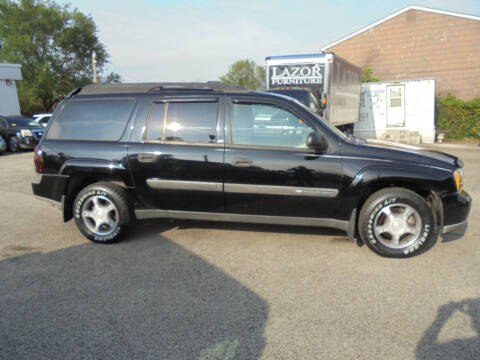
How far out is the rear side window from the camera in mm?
4121

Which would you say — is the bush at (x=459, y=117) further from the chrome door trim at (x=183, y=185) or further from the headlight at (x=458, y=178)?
the chrome door trim at (x=183, y=185)

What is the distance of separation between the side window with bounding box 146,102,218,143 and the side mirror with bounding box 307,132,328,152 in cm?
106

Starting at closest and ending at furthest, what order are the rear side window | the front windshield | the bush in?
the rear side window < the front windshield < the bush

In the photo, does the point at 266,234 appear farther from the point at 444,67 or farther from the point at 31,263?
the point at 444,67

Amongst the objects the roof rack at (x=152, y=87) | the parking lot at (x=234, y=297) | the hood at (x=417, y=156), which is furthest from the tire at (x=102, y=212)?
the hood at (x=417, y=156)

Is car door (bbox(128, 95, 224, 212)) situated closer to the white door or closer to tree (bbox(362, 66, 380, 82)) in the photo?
the white door

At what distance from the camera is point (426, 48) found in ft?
75.9

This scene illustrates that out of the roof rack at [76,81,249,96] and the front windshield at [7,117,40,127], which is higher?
the front windshield at [7,117,40,127]

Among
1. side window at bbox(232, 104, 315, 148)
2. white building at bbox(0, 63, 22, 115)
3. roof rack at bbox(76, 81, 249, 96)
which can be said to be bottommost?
side window at bbox(232, 104, 315, 148)

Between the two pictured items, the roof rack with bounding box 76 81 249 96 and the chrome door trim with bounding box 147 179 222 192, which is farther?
the roof rack with bounding box 76 81 249 96

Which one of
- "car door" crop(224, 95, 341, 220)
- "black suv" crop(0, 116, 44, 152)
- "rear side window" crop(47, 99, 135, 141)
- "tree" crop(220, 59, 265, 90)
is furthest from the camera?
"tree" crop(220, 59, 265, 90)

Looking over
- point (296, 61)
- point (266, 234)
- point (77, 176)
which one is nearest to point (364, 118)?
point (296, 61)

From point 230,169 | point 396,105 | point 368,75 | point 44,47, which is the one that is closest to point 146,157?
point 230,169

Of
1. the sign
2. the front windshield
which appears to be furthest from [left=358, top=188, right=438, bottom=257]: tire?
the front windshield
